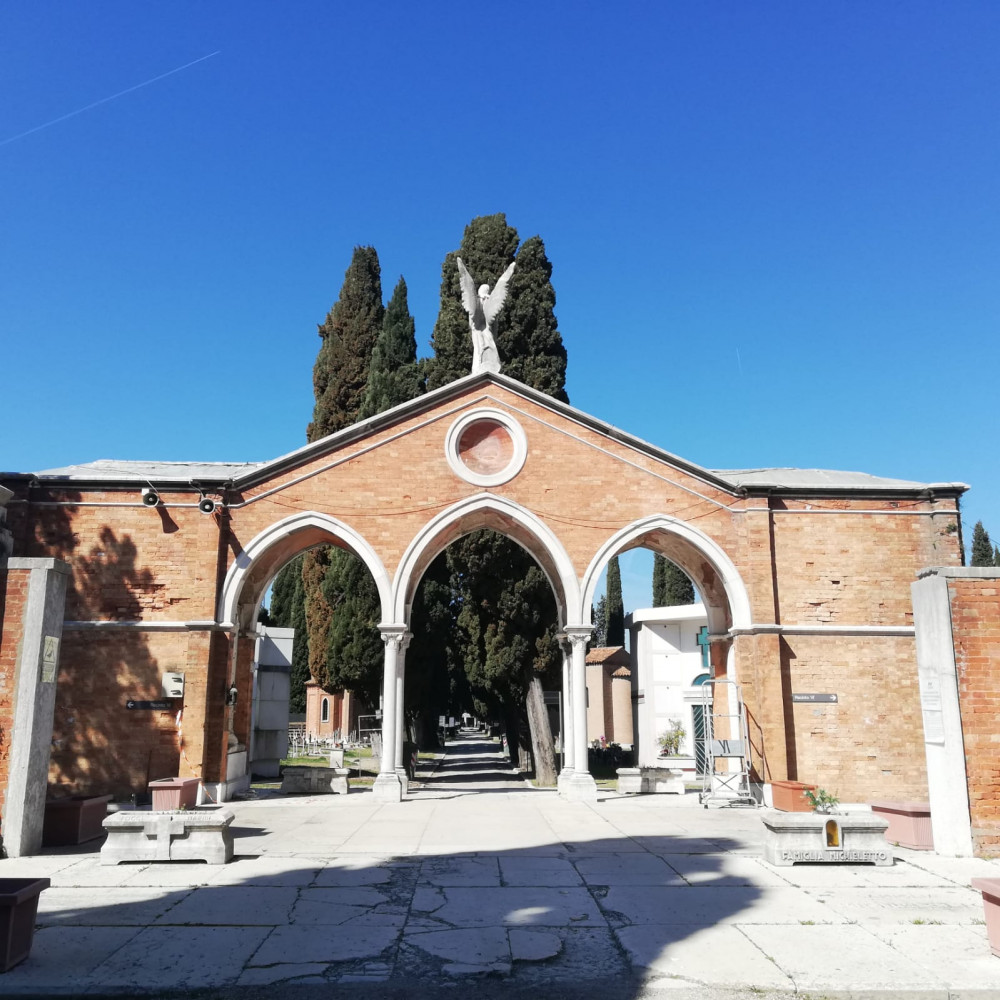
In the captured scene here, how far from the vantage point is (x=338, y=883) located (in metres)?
8.22

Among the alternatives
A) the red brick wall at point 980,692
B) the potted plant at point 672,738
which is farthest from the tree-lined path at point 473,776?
the red brick wall at point 980,692

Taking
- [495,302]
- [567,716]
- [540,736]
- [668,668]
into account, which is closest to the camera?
[567,716]

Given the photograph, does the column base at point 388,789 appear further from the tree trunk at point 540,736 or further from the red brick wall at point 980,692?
the red brick wall at point 980,692

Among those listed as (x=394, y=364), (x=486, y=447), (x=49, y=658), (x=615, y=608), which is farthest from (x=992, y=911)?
(x=615, y=608)

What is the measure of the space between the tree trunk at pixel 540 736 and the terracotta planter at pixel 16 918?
1648cm

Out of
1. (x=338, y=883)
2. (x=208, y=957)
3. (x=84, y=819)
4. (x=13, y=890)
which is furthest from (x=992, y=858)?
(x=84, y=819)

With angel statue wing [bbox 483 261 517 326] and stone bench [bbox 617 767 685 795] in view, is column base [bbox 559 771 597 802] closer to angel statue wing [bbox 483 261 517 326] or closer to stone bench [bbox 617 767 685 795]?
stone bench [bbox 617 767 685 795]

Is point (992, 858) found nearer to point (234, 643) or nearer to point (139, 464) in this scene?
point (234, 643)

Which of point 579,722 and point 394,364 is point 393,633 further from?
point 394,364

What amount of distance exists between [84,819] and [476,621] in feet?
42.4

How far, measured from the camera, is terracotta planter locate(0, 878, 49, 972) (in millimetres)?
5492

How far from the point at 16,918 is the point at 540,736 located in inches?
666

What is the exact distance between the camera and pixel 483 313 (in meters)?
18.2

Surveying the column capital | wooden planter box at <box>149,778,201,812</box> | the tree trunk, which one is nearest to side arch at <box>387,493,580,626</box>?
the column capital
